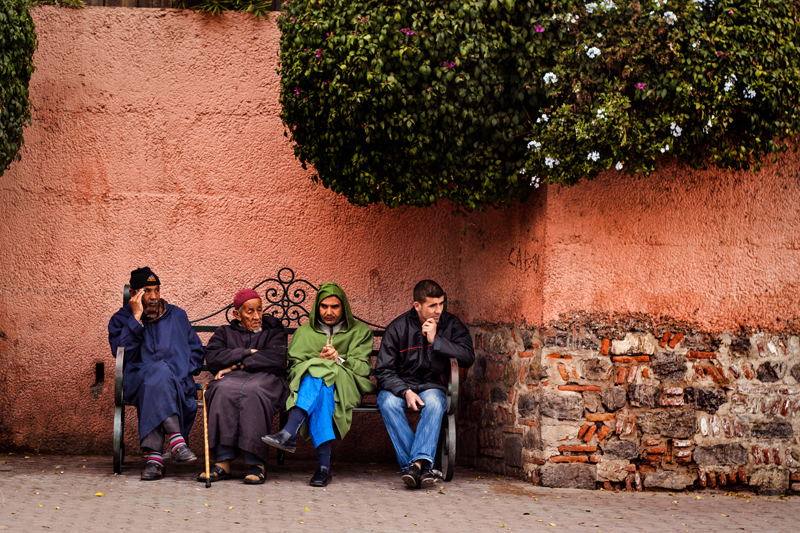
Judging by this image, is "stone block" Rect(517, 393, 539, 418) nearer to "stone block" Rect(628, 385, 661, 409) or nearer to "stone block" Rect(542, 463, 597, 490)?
"stone block" Rect(542, 463, 597, 490)

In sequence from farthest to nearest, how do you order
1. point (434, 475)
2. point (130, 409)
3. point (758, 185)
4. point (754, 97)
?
1. point (130, 409)
2. point (758, 185)
3. point (434, 475)
4. point (754, 97)

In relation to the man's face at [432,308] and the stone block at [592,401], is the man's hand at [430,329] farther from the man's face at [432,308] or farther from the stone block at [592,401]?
the stone block at [592,401]

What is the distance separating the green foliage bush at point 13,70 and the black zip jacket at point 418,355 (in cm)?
272

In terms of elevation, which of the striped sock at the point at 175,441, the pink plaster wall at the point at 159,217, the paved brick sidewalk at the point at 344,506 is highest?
the pink plaster wall at the point at 159,217

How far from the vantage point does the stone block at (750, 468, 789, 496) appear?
481cm

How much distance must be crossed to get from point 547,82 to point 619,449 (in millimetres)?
2271

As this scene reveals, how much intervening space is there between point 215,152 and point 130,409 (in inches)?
80.7

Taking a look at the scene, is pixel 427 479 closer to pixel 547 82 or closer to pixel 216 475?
pixel 216 475

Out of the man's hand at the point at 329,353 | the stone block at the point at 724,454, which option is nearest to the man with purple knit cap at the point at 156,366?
the man's hand at the point at 329,353

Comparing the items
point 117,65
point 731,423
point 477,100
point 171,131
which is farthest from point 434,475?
point 117,65

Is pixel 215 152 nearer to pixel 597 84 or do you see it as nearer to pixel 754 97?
pixel 597 84

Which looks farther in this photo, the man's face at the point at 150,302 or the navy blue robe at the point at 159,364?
the man's face at the point at 150,302

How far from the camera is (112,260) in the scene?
5906 mm

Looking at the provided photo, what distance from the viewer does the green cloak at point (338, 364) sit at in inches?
193
